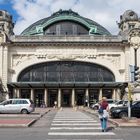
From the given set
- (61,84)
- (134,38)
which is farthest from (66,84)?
(134,38)

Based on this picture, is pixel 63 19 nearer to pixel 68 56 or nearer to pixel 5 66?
pixel 68 56

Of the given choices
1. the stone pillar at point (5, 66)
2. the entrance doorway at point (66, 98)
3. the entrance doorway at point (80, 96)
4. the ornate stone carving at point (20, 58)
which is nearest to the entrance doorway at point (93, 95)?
the entrance doorway at point (80, 96)

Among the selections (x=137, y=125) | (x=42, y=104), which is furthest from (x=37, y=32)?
(x=137, y=125)

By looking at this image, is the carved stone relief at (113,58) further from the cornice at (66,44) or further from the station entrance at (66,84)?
the cornice at (66,44)

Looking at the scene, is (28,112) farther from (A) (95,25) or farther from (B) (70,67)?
(A) (95,25)

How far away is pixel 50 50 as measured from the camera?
8119 centimetres

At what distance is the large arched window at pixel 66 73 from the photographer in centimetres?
8131

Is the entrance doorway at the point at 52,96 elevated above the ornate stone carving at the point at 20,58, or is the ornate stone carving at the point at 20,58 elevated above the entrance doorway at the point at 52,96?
the ornate stone carving at the point at 20,58

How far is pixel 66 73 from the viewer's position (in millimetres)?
81875

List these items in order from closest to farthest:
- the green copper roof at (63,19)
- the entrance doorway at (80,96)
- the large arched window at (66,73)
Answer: the large arched window at (66,73) < the entrance doorway at (80,96) < the green copper roof at (63,19)

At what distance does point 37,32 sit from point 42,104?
797 inches

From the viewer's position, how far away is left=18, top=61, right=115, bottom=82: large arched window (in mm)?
81312

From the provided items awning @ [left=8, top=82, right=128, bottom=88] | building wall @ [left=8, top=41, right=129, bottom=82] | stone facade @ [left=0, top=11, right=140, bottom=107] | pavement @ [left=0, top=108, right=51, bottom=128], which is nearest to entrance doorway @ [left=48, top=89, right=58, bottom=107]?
stone facade @ [left=0, top=11, right=140, bottom=107]

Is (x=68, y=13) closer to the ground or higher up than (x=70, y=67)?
higher up
